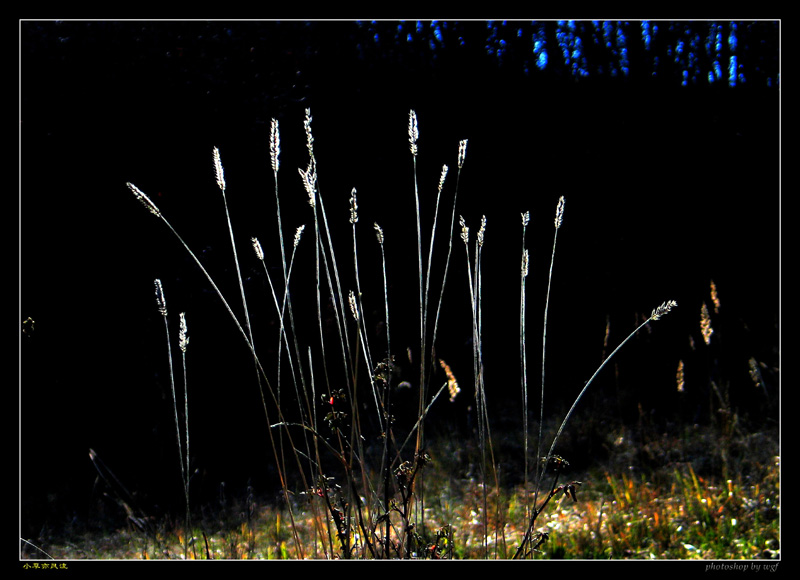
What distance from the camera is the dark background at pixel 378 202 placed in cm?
258

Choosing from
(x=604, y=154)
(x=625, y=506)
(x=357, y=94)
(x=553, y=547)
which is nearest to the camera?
(x=553, y=547)

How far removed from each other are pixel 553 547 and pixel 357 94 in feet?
6.85

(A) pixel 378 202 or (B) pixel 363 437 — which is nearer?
(B) pixel 363 437

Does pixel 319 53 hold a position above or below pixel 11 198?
above

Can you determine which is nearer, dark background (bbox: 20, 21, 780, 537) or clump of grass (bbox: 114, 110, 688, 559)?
clump of grass (bbox: 114, 110, 688, 559)

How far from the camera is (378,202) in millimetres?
2990

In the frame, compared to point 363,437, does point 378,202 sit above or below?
above

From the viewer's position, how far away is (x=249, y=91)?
2547 millimetres

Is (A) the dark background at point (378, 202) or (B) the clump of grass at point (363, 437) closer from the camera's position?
(B) the clump of grass at point (363, 437)

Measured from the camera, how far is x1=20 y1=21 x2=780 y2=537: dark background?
2.58 m
